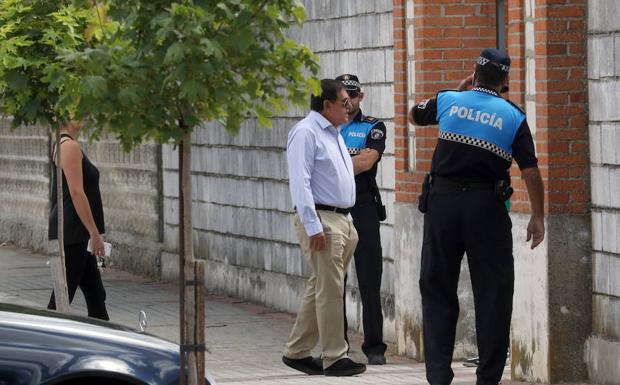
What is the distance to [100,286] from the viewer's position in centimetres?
1110

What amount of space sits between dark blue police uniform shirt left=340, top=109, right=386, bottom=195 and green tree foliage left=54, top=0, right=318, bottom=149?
468 centimetres

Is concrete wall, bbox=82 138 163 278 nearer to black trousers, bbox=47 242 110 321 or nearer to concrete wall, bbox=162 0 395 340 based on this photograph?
concrete wall, bbox=162 0 395 340

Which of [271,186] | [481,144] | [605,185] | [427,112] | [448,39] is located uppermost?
[448,39]

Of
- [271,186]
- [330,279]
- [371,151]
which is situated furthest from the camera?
[271,186]

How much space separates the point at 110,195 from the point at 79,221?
304 inches

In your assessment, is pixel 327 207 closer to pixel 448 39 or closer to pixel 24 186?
pixel 448 39

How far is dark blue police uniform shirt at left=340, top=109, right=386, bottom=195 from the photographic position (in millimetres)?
11234

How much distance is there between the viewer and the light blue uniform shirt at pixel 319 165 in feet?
33.3

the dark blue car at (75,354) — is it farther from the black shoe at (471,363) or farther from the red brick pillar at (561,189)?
the black shoe at (471,363)

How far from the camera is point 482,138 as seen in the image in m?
8.85

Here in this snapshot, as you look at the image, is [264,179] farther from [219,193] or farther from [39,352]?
[39,352]

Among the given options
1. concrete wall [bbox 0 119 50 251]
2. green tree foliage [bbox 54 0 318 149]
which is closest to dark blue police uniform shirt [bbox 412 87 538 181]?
green tree foliage [bbox 54 0 318 149]

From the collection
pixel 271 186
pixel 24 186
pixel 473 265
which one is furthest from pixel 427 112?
pixel 24 186

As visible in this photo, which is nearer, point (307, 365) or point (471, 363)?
point (307, 365)
